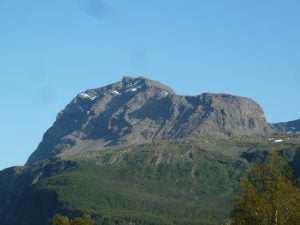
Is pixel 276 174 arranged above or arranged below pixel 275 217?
above

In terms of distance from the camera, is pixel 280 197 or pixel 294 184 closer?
pixel 280 197

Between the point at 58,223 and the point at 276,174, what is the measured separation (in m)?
40.0

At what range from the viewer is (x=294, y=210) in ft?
253

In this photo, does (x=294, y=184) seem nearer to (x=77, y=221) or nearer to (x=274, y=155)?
(x=274, y=155)

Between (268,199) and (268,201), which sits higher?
(268,199)

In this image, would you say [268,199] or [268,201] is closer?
[268,201]

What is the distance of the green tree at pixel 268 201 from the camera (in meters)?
77.2

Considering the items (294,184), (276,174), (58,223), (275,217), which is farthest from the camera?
(58,223)

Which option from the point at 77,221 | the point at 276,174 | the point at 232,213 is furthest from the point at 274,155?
the point at 77,221

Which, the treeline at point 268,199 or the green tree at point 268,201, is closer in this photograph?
the green tree at point 268,201

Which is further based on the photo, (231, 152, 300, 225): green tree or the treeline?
the treeline

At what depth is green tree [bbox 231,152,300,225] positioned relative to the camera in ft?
253

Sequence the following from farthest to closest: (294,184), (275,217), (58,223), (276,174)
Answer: (58,223)
(294,184)
(276,174)
(275,217)

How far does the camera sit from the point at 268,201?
7925 cm
